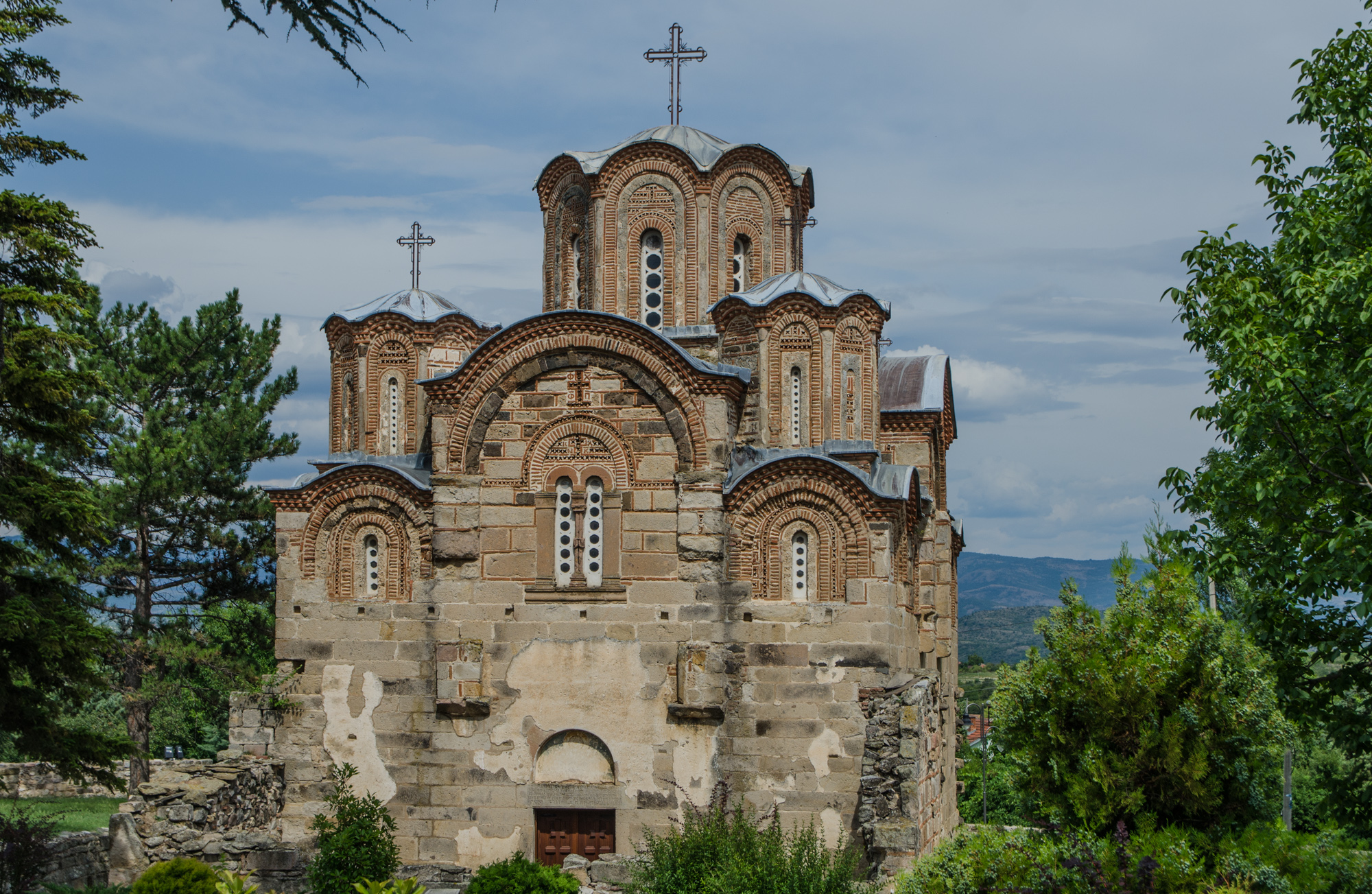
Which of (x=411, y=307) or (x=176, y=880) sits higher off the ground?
(x=411, y=307)

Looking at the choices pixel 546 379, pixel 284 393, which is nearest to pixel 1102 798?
pixel 546 379

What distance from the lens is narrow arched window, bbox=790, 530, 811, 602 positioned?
14727 mm

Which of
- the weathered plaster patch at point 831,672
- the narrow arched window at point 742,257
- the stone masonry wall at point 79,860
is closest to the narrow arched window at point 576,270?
the narrow arched window at point 742,257

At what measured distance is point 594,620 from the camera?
14.8 meters

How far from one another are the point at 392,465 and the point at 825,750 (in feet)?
20.5

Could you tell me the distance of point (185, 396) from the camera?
25.1m

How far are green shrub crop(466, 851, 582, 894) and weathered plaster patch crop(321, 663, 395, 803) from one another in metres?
2.52

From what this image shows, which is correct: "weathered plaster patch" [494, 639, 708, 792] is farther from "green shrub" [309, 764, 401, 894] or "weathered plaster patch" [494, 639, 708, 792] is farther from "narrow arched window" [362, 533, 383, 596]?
"narrow arched window" [362, 533, 383, 596]

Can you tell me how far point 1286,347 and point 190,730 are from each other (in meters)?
22.9

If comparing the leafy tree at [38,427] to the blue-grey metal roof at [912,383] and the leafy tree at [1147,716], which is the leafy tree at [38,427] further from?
the blue-grey metal roof at [912,383]

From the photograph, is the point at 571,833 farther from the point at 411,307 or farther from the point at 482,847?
the point at 411,307

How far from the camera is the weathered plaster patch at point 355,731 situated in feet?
49.2

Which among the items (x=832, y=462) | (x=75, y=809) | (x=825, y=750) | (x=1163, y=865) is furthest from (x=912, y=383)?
(x=75, y=809)

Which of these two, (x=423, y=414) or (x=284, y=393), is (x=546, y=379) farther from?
(x=284, y=393)
